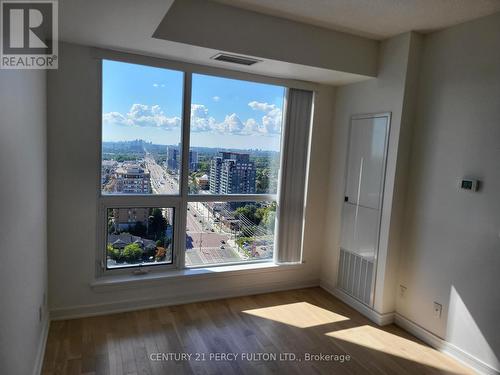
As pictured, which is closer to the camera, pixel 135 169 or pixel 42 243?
pixel 42 243

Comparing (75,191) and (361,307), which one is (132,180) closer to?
(75,191)

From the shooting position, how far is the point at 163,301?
10.8 ft

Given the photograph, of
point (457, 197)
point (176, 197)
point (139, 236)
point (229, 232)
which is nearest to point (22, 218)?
point (139, 236)

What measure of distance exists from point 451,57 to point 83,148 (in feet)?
10.5

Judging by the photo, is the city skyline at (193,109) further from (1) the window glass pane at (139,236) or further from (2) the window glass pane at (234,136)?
(1) the window glass pane at (139,236)

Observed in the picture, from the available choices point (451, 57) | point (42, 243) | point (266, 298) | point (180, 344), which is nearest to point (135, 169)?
point (42, 243)

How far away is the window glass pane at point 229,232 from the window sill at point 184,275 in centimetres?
11

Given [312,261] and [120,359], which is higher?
[312,261]

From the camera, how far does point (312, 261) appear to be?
158 inches

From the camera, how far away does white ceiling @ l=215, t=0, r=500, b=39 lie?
2.41 meters

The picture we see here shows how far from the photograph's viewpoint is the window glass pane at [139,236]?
10.3ft

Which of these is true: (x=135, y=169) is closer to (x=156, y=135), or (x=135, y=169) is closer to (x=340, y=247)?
(x=156, y=135)

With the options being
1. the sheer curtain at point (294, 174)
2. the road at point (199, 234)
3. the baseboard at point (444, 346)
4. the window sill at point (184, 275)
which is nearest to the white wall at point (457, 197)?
the baseboard at point (444, 346)

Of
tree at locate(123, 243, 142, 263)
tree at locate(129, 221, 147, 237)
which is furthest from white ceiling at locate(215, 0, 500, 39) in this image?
tree at locate(123, 243, 142, 263)
